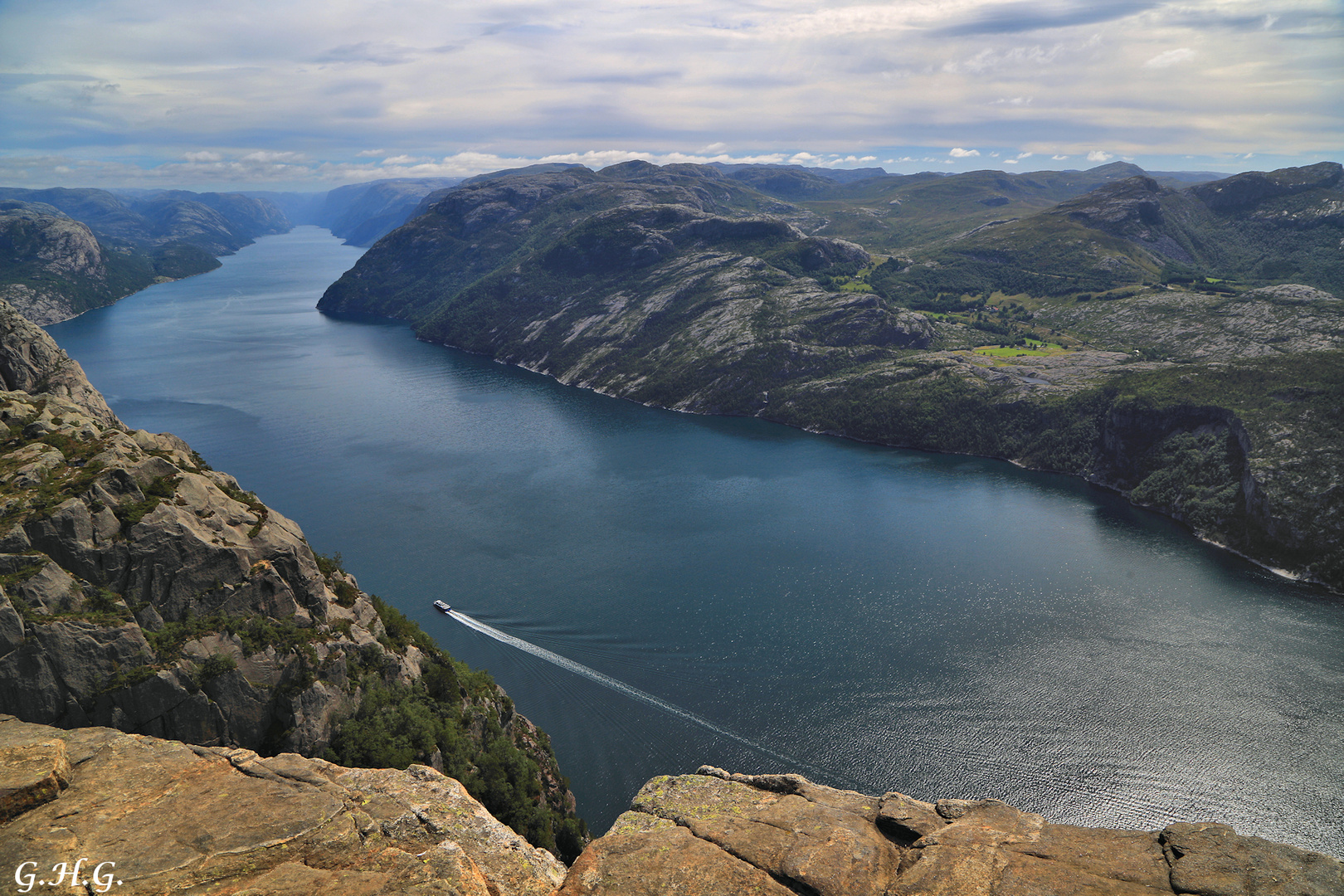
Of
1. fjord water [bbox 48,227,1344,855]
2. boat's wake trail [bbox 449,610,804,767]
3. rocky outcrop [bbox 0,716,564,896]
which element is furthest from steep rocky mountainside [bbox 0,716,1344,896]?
boat's wake trail [bbox 449,610,804,767]

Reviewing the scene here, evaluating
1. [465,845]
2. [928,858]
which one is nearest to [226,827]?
[465,845]

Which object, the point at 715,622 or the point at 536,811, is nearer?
the point at 536,811

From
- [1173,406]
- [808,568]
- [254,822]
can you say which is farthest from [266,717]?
[1173,406]

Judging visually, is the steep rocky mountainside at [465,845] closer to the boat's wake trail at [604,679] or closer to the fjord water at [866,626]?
the fjord water at [866,626]

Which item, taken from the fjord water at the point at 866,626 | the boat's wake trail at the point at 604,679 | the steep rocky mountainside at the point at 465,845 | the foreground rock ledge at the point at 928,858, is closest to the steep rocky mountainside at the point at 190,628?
the steep rocky mountainside at the point at 465,845

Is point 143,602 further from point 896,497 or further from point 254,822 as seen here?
point 896,497

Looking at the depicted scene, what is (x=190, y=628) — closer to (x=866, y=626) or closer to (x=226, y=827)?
(x=226, y=827)

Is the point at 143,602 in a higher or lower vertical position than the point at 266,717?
higher
